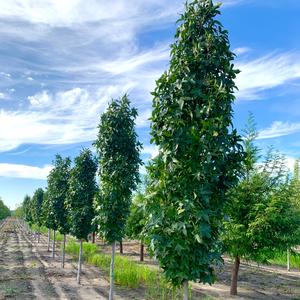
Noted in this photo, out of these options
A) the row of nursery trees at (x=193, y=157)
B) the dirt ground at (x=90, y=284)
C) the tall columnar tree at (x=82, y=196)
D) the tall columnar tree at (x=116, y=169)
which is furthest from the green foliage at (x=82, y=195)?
the row of nursery trees at (x=193, y=157)

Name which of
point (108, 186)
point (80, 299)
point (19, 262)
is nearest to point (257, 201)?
point (108, 186)

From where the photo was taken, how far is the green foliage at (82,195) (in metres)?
18.5

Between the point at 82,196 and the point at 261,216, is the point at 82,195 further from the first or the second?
the point at 261,216

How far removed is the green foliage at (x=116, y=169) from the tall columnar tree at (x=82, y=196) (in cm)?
484

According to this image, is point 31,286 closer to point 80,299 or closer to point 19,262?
point 80,299

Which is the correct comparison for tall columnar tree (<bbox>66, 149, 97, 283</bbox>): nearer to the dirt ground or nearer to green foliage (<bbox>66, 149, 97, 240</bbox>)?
green foliage (<bbox>66, 149, 97, 240</bbox>)

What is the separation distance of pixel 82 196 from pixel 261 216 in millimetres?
8794

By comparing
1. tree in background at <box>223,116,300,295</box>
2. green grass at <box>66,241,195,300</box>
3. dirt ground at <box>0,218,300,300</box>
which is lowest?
dirt ground at <box>0,218,300,300</box>

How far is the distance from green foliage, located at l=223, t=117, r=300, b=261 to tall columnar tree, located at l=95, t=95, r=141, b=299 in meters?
4.38

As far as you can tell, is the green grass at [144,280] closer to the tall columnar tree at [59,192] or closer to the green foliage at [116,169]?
the green foliage at [116,169]

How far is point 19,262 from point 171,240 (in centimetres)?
2277

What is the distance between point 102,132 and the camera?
14.0 m

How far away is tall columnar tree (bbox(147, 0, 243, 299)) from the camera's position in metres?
7.01

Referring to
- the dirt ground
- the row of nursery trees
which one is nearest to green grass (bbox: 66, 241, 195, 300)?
the dirt ground
